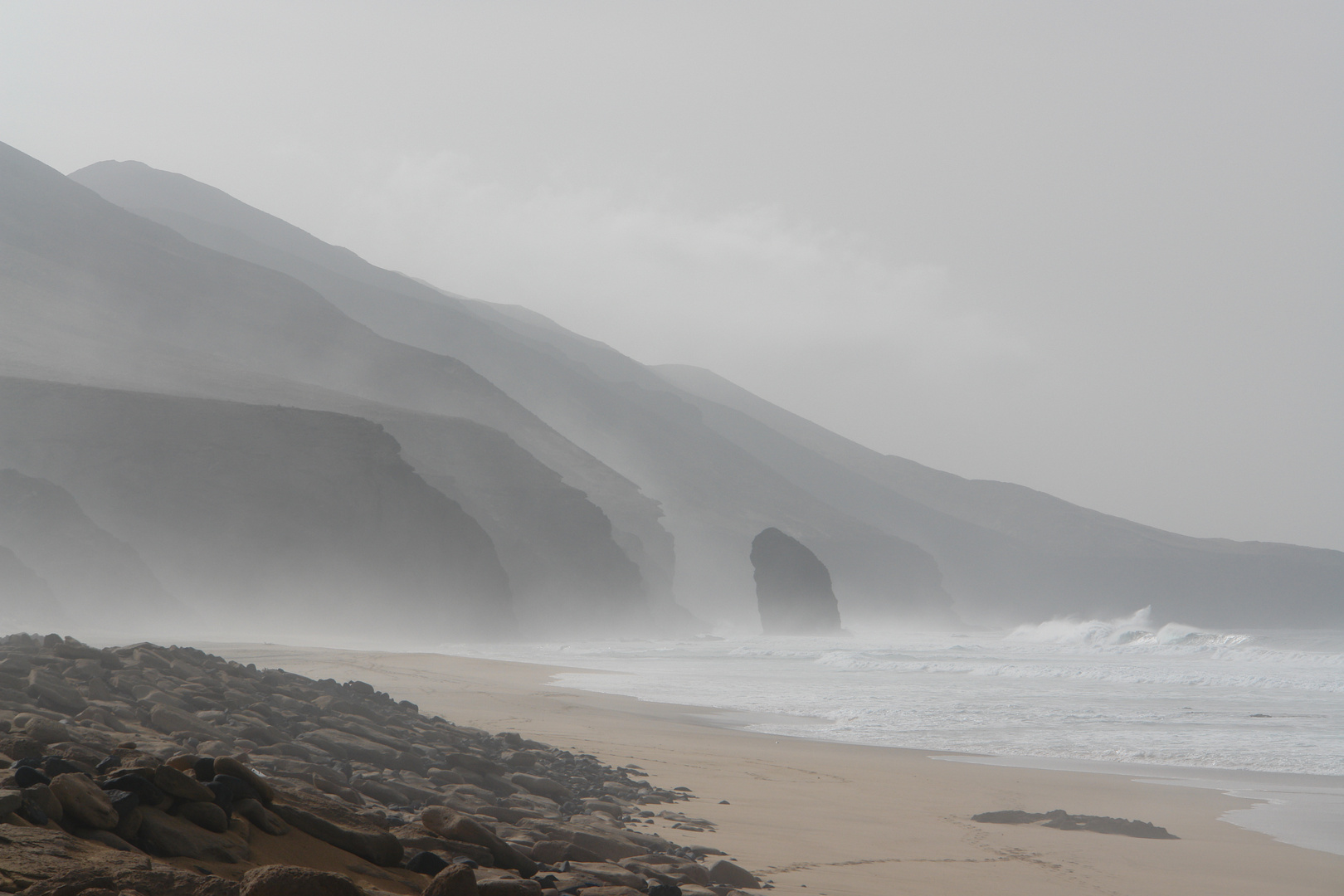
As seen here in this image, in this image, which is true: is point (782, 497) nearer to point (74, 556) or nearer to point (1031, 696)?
point (74, 556)

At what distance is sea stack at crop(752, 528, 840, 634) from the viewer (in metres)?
64.3

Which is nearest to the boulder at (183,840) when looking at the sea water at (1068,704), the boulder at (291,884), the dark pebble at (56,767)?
the dark pebble at (56,767)

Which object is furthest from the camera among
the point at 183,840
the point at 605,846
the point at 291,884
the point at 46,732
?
the point at 605,846

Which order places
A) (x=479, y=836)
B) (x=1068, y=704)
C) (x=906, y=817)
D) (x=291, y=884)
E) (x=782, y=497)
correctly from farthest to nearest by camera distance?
(x=782, y=497) → (x=1068, y=704) → (x=906, y=817) → (x=479, y=836) → (x=291, y=884)

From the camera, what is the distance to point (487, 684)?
60.4ft

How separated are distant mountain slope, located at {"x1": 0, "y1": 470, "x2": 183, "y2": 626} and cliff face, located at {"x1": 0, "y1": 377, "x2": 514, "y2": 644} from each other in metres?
4.72

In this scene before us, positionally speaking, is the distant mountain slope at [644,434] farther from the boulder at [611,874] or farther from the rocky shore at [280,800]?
the boulder at [611,874]

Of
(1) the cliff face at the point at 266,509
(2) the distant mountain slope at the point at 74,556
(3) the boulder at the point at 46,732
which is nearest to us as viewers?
(3) the boulder at the point at 46,732

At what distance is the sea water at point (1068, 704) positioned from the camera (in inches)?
463

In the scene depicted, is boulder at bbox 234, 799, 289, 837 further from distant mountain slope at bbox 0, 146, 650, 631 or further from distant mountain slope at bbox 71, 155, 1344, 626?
distant mountain slope at bbox 71, 155, 1344, 626

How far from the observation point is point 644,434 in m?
117

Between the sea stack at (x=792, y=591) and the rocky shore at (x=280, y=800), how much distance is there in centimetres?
5592

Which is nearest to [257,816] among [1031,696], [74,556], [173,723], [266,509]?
[173,723]

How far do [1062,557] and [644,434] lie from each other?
75.4 m
